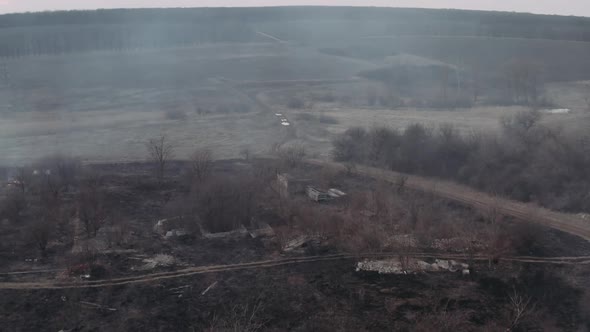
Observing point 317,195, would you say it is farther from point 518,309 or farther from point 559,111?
point 559,111

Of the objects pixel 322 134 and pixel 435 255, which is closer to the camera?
pixel 435 255

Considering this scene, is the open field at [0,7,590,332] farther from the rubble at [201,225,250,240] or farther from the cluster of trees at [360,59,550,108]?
the cluster of trees at [360,59,550,108]

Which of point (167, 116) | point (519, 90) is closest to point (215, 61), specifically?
point (167, 116)

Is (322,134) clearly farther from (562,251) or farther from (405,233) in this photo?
(562,251)

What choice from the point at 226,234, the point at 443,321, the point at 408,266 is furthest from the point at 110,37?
the point at 443,321

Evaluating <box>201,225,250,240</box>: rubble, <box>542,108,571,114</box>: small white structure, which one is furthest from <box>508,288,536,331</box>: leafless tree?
<box>542,108,571,114</box>: small white structure

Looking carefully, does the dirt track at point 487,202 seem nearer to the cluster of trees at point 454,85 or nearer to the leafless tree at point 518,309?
the leafless tree at point 518,309

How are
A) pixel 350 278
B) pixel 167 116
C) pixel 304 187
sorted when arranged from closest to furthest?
1. pixel 350 278
2. pixel 304 187
3. pixel 167 116
